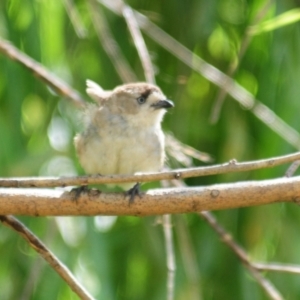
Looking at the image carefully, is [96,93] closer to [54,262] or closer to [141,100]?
[141,100]

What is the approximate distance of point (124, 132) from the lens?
11.3ft

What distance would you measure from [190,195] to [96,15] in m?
1.49

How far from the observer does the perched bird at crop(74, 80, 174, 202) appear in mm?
3328

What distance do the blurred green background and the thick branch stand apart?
1055 millimetres

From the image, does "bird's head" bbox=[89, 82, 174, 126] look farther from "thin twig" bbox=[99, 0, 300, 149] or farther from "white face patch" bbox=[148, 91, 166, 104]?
"thin twig" bbox=[99, 0, 300, 149]

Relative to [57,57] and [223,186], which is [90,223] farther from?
[223,186]

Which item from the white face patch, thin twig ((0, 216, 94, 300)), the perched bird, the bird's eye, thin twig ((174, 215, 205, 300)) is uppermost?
the bird's eye

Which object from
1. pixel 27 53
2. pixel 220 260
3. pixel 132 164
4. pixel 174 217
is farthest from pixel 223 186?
pixel 27 53

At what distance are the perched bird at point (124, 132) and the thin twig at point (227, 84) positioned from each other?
223 millimetres

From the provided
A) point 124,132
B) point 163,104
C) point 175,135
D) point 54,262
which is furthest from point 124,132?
point 54,262

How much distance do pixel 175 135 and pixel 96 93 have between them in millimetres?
493

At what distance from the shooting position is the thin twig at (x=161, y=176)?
2.14 m

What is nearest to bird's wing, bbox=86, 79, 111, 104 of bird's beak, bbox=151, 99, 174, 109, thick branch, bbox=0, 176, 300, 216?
bird's beak, bbox=151, 99, 174, 109

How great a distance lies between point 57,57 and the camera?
391 centimetres
